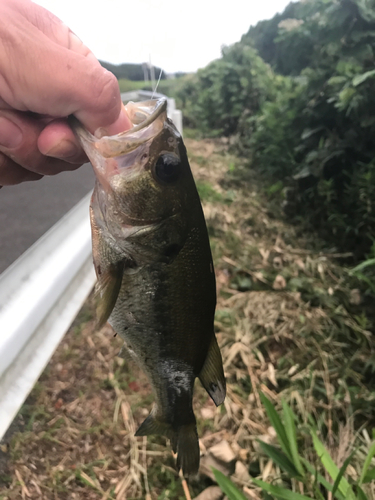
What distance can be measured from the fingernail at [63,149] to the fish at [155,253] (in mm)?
39

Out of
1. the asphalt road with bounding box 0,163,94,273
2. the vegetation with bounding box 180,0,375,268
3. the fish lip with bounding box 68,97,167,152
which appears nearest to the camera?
the fish lip with bounding box 68,97,167,152

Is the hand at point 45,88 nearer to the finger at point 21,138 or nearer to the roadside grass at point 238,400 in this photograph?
the finger at point 21,138

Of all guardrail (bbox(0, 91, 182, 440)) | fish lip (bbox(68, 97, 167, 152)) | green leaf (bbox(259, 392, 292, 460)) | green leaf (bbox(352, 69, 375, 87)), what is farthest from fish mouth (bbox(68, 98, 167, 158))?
green leaf (bbox(352, 69, 375, 87))

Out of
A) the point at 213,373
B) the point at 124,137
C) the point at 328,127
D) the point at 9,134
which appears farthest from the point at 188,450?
the point at 328,127

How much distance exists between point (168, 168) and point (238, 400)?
5.89 feet

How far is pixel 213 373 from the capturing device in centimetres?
108

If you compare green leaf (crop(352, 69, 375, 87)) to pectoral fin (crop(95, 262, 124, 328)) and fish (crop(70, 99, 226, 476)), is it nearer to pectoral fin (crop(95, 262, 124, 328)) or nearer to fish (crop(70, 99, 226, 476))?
fish (crop(70, 99, 226, 476))

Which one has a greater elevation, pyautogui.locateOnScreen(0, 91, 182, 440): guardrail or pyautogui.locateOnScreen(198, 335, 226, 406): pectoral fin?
pyautogui.locateOnScreen(198, 335, 226, 406): pectoral fin

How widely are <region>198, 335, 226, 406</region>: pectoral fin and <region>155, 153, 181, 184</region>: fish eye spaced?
0.50m

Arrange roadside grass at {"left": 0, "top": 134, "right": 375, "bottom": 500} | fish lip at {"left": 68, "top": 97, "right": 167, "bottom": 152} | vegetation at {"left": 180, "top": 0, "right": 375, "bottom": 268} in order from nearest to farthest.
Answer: fish lip at {"left": 68, "top": 97, "right": 167, "bottom": 152} < roadside grass at {"left": 0, "top": 134, "right": 375, "bottom": 500} < vegetation at {"left": 180, "top": 0, "right": 375, "bottom": 268}

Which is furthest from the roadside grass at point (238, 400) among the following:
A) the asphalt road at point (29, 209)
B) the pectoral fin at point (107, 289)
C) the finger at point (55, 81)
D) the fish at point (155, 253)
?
the finger at point (55, 81)

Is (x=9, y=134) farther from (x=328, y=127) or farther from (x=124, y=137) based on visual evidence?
(x=328, y=127)

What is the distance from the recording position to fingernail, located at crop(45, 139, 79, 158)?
35.4 inches

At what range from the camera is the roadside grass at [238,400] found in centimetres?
174
